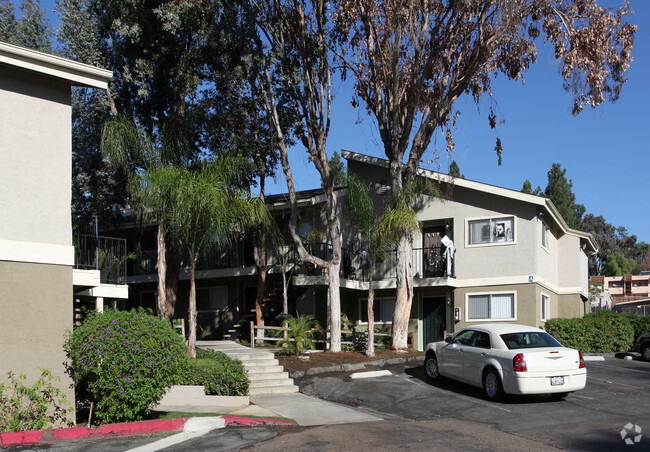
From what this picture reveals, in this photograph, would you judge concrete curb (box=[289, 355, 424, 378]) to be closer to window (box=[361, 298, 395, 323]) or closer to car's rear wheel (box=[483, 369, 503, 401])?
car's rear wheel (box=[483, 369, 503, 401])

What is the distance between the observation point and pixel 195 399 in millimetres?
14258

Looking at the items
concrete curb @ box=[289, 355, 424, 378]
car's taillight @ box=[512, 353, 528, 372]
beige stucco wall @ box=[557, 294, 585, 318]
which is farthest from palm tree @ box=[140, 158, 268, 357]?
beige stucco wall @ box=[557, 294, 585, 318]

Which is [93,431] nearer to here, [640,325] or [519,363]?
[519,363]

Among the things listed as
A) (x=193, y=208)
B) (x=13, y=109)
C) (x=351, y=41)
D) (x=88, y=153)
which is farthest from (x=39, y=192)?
(x=351, y=41)

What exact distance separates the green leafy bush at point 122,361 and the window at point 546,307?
1763 centimetres

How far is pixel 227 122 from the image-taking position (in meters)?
23.0

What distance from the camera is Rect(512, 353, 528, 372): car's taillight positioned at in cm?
1354

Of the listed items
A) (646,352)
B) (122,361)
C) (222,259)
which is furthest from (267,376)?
(646,352)

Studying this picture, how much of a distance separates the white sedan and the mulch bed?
378 cm

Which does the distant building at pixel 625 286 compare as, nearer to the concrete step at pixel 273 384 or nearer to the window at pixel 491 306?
the window at pixel 491 306

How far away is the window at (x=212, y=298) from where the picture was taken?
2775 cm

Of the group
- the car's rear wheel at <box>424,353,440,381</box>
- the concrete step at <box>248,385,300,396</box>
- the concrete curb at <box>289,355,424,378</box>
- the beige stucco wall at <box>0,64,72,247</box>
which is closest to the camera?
the beige stucco wall at <box>0,64,72,247</box>

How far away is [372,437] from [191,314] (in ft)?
25.2

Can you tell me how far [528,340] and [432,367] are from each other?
3145 mm
